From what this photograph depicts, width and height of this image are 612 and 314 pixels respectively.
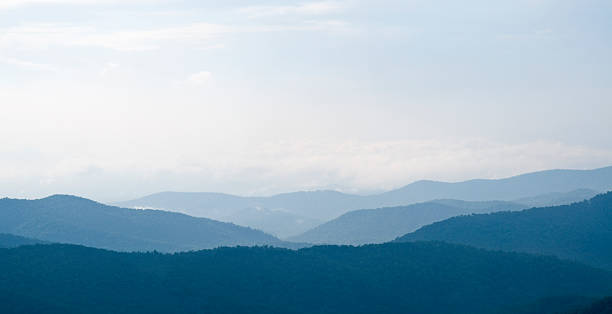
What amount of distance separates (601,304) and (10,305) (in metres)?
113

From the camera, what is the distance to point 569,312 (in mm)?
185000

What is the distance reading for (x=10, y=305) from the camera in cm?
19838

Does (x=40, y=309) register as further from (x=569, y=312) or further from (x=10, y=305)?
(x=569, y=312)

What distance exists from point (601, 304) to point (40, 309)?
108 m

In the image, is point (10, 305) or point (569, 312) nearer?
point (569, 312)

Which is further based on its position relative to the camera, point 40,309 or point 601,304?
point 40,309

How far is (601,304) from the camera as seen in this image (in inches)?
6880

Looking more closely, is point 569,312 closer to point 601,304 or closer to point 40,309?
point 601,304

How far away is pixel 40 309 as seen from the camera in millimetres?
199625

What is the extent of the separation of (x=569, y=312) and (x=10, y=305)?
108585 millimetres

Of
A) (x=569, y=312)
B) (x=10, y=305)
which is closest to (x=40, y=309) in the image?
(x=10, y=305)

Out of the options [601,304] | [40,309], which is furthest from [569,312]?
[40,309]

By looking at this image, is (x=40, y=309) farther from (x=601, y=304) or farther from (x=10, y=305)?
(x=601, y=304)
